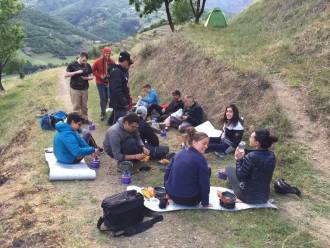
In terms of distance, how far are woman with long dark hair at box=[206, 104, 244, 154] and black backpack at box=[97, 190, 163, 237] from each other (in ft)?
16.3

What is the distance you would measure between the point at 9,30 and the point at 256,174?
119 ft

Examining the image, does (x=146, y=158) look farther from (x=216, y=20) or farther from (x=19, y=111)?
(x=216, y=20)

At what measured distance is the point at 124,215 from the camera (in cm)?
823

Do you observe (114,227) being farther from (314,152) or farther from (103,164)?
(314,152)

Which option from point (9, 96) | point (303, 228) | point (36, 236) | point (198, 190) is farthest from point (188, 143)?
point (9, 96)

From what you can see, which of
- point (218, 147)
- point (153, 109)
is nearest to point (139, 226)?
point (218, 147)

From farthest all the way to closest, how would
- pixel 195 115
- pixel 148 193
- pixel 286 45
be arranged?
1. pixel 286 45
2. pixel 195 115
3. pixel 148 193

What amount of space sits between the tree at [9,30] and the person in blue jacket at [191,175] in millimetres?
34870

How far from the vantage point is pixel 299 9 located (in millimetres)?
22453

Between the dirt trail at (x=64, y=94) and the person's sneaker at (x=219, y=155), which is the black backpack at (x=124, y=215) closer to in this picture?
the person's sneaker at (x=219, y=155)

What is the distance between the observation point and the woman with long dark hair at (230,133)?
12.7 m

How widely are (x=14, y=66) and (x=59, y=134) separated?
5442 cm

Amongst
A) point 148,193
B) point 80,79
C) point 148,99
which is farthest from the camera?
point 148,99

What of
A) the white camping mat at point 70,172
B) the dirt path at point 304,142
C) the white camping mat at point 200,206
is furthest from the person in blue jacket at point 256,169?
the white camping mat at point 70,172
